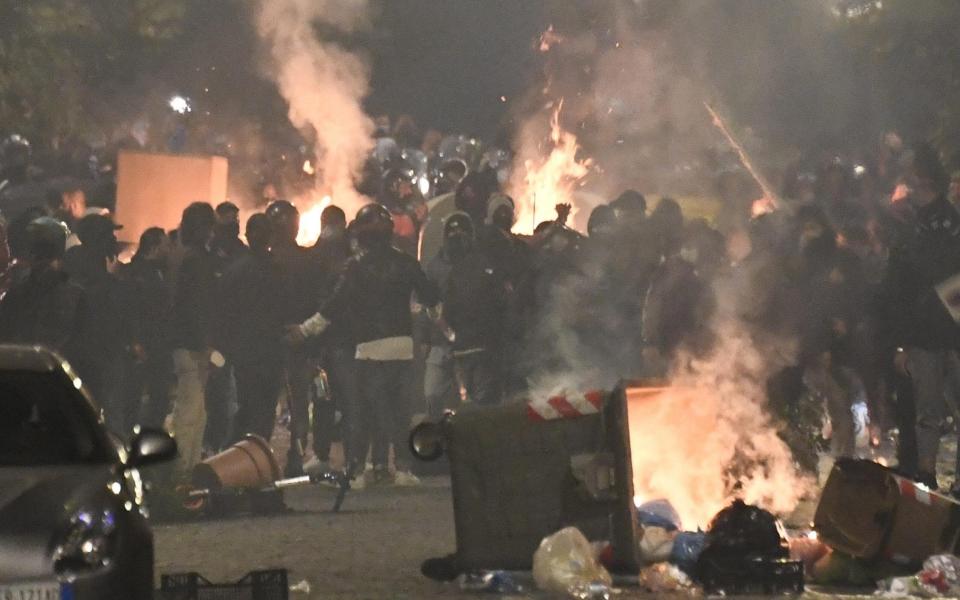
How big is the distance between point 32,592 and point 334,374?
8.54 meters

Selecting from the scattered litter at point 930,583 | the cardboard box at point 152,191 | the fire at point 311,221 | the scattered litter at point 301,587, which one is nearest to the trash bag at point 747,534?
the scattered litter at point 930,583

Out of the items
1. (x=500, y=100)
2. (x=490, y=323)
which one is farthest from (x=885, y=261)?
(x=500, y=100)

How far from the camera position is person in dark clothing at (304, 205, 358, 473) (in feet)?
45.2

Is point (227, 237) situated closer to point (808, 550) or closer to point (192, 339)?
point (192, 339)

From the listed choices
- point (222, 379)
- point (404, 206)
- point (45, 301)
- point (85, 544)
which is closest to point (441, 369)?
point (222, 379)

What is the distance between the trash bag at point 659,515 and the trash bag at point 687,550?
33 cm

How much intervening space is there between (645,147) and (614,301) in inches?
249

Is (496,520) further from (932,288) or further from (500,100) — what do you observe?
(500,100)

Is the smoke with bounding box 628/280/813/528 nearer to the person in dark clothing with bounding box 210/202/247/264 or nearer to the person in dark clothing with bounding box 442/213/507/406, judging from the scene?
the person in dark clothing with bounding box 442/213/507/406

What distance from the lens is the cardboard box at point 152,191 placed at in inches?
585

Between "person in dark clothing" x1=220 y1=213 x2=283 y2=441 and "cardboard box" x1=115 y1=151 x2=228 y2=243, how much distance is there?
1326 millimetres

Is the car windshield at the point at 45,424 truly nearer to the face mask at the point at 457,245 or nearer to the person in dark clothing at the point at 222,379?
the person in dark clothing at the point at 222,379

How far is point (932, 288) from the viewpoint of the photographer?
1302 centimetres

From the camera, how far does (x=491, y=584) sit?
870cm
